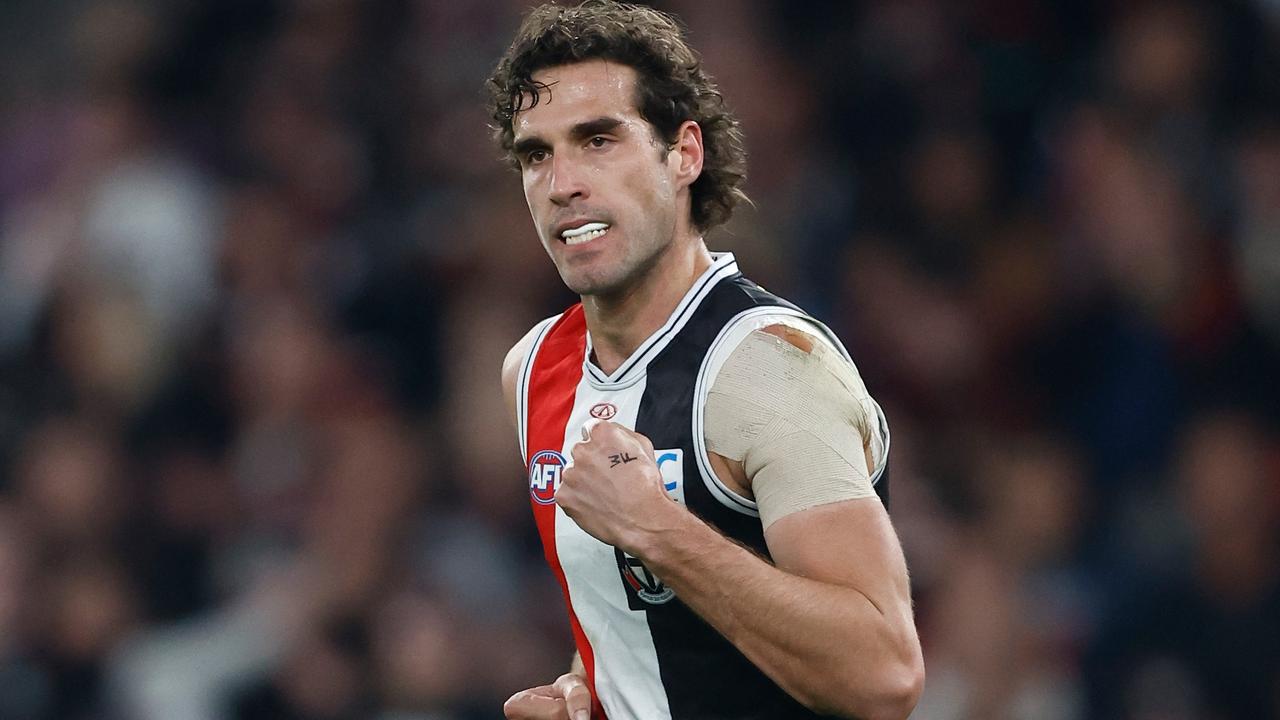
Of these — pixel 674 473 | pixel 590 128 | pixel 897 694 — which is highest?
pixel 590 128

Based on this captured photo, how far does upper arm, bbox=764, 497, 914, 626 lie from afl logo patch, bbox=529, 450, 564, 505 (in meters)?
0.69

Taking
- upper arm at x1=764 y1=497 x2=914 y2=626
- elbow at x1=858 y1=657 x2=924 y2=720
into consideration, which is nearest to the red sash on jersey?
upper arm at x1=764 y1=497 x2=914 y2=626

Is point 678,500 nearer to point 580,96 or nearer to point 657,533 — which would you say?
point 657,533

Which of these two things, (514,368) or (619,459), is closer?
(619,459)

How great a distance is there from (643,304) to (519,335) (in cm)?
412

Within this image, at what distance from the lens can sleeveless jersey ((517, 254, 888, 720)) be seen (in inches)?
124

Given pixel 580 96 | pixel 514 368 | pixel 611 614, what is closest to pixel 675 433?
pixel 611 614

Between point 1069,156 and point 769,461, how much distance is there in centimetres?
507

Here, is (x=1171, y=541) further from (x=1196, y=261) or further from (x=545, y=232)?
(x=545, y=232)

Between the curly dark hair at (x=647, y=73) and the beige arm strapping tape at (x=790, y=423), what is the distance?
Result: 60cm

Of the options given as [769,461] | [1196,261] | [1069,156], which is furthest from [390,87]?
[769,461]

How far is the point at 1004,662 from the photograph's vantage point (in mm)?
6238

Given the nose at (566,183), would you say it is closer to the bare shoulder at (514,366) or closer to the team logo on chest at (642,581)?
the bare shoulder at (514,366)

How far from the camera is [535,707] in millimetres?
3594
